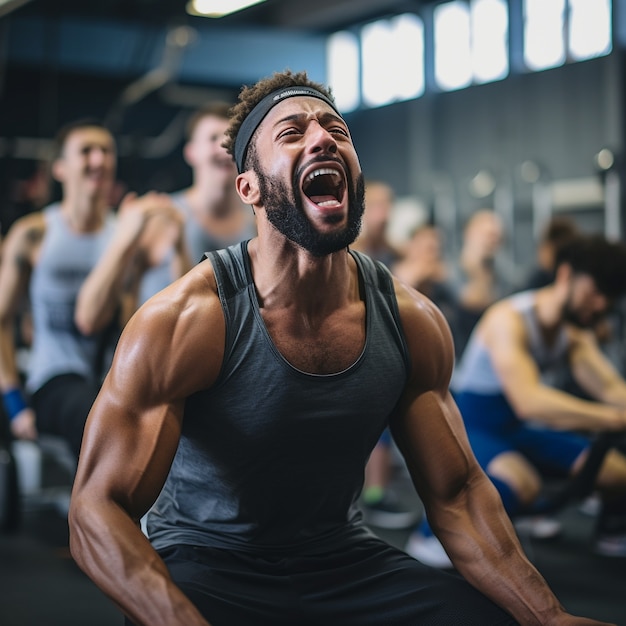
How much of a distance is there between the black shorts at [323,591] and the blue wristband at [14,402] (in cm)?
197

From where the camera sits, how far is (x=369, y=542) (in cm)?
170

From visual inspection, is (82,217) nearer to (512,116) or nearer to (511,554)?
(511,554)

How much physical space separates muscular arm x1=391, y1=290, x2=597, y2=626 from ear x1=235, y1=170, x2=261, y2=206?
0.31m

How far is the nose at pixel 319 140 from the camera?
1572 mm

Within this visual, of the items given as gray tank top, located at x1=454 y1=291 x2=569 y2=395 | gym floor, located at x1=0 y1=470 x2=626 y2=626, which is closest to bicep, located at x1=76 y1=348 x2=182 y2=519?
gym floor, located at x1=0 y1=470 x2=626 y2=626

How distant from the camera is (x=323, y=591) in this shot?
1578 millimetres

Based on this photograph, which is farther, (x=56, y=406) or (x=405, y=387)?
(x=56, y=406)

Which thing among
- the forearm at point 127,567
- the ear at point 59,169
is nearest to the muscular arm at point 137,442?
the forearm at point 127,567

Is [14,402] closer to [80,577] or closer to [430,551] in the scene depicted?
[80,577]

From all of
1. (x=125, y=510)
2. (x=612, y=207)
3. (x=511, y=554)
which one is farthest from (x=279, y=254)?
(x=612, y=207)

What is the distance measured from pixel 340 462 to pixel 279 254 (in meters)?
0.37

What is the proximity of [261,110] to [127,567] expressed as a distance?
0.80m

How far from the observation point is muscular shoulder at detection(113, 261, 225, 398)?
1452 mm

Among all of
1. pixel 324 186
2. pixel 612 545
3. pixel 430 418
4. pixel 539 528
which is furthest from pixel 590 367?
pixel 324 186
